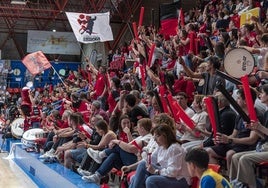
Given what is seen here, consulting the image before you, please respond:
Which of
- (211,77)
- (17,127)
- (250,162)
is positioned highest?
(211,77)

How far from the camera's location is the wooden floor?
801 centimetres

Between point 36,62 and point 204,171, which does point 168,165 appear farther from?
point 36,62

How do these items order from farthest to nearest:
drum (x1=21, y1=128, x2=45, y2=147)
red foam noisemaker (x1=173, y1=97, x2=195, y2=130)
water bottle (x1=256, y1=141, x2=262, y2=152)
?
drum (x1=21, y1=128, x2=45, y2=147) < red foam noisemaker (x1=173, y1=97, x2=195, y2=130) < water bottle (x1=256, y1=141, x2=262, y2=152)

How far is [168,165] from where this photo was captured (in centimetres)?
457

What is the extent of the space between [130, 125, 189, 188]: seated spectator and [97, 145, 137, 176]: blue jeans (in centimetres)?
113

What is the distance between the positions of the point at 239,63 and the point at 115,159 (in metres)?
1.99

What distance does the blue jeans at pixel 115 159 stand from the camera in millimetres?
5906

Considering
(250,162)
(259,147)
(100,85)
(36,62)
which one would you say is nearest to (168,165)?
(250,162)

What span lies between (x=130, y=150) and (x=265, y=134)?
1889mm

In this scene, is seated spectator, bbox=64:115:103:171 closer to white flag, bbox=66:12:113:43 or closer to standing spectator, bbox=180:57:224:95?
standing spectator, bbox=180:57:224:95

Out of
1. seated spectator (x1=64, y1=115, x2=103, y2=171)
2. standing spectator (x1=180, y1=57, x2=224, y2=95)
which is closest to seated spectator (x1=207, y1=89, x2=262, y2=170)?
standing spectator (x1=180, y1=57, x2=224, y2=95)

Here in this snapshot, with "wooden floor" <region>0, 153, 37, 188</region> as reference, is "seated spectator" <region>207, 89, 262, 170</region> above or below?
above

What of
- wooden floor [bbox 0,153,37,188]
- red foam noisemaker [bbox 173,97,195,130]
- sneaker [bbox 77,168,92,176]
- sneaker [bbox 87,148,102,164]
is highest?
red foam noisemaker [bbox 173,97,195,130]

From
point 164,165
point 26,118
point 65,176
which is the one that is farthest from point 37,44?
point 164,165
